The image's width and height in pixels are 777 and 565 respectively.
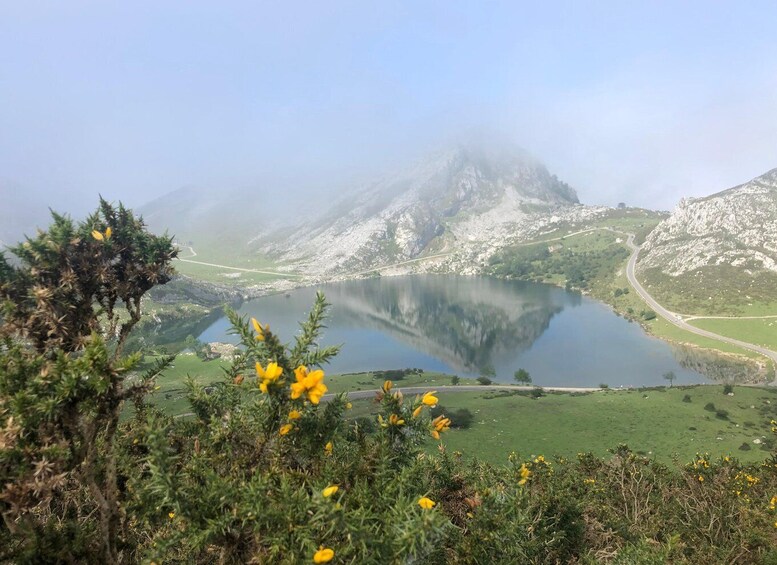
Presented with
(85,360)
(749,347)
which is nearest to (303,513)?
(85,360)

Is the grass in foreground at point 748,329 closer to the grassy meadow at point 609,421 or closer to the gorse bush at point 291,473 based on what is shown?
the grassy meadow at point 609,421

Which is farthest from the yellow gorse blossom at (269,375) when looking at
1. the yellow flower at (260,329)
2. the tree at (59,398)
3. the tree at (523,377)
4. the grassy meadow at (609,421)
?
the tree at (523,377)

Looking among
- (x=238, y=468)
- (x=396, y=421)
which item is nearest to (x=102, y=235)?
(x=238, y=468)

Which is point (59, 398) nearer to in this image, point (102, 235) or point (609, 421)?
point (102, 235)

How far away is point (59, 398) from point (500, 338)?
451ft

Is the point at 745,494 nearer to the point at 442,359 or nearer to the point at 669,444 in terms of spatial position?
the point at 669,444

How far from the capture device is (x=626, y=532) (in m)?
8.66

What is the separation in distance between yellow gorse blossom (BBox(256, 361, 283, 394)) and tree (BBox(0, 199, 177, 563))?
3.83ft

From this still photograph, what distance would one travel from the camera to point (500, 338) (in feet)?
438

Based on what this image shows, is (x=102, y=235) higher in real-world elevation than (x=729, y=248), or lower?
lower

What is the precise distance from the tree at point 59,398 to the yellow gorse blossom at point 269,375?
1168mm

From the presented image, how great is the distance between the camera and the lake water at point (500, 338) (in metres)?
101

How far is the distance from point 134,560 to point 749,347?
457ft

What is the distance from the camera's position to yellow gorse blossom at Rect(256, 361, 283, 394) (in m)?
3.29
